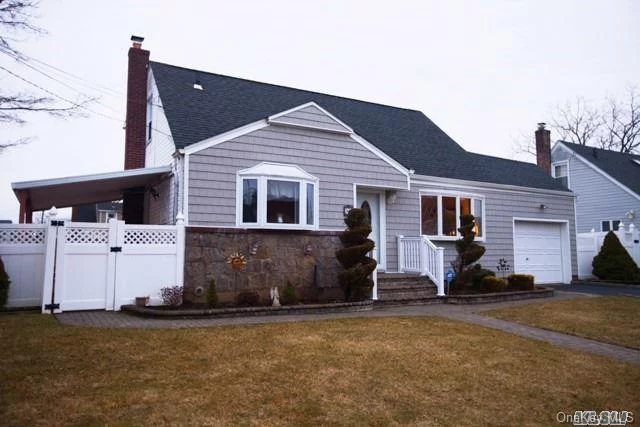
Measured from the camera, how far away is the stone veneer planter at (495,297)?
11.5 metres

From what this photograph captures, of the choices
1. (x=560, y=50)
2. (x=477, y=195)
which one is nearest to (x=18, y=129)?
(x=477, y=195)

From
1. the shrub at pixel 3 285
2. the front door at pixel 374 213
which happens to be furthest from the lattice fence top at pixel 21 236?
the front door at pixel 374 213

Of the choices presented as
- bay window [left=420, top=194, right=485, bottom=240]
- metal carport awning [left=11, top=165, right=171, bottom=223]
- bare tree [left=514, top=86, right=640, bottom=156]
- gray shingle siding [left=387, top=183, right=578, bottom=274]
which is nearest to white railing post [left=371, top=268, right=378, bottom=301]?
gray shingle siding [left=387, top=183, right=578, bottom=274]

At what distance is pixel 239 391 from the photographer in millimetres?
4426

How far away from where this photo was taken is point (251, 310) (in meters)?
8.82

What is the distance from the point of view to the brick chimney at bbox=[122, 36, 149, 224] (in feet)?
45.9

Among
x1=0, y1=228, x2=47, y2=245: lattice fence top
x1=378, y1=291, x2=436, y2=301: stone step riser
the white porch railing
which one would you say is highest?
x1=0, y1=228, x2=47, y2=245: lattice fence top

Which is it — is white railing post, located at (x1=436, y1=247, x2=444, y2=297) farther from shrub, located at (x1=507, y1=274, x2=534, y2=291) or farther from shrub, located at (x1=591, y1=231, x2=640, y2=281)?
shrub, located at (x1=591, y1=231, x2=640, y2=281)

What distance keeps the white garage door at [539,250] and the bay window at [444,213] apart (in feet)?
7.70

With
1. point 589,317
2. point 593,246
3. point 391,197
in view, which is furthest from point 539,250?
point 589,317

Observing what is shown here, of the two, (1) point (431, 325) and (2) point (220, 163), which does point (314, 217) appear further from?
(1) point (431, 325)

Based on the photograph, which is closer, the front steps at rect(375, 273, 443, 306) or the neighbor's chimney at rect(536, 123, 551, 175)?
the front steps at rect(375, 273, 443, 306)

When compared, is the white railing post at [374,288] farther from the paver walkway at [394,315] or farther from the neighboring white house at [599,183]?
the neighboring white house at [599,183]

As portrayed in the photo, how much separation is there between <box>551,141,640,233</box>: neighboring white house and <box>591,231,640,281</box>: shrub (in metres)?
4.38
